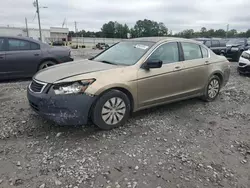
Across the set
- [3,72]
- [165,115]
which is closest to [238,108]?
[165,115]

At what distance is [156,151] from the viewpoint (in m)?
3.29

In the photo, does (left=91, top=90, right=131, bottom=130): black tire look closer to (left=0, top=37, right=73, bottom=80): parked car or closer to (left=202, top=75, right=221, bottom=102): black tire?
(left=202, top=75, right=221, bottom=102): black tire

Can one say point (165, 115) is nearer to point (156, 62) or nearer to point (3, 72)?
point (156, 62)

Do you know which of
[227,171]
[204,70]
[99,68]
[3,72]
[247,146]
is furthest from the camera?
[3,72]

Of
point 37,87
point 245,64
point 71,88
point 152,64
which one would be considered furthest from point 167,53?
point 245,64

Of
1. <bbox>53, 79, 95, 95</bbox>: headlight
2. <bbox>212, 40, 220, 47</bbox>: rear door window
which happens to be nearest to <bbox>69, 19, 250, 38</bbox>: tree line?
<bbox>212, 40, 220, 47</bbox>: rear door window

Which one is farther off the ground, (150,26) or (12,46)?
(150,26)

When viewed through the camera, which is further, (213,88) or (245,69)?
(245,69)

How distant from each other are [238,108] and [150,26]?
67.9 metres

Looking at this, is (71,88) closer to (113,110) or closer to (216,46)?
(113,110)

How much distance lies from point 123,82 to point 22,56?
440 centimetres

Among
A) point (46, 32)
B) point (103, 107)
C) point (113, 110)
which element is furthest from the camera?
point (46, 32)

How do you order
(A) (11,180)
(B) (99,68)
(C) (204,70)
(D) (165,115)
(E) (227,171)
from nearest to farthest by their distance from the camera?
1. (A) (11,180)
2. (E) (227,171)
3. (B) (99,68)
4. (D) (165,115)
5. (C) (204,70)

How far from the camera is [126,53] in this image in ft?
14.8
